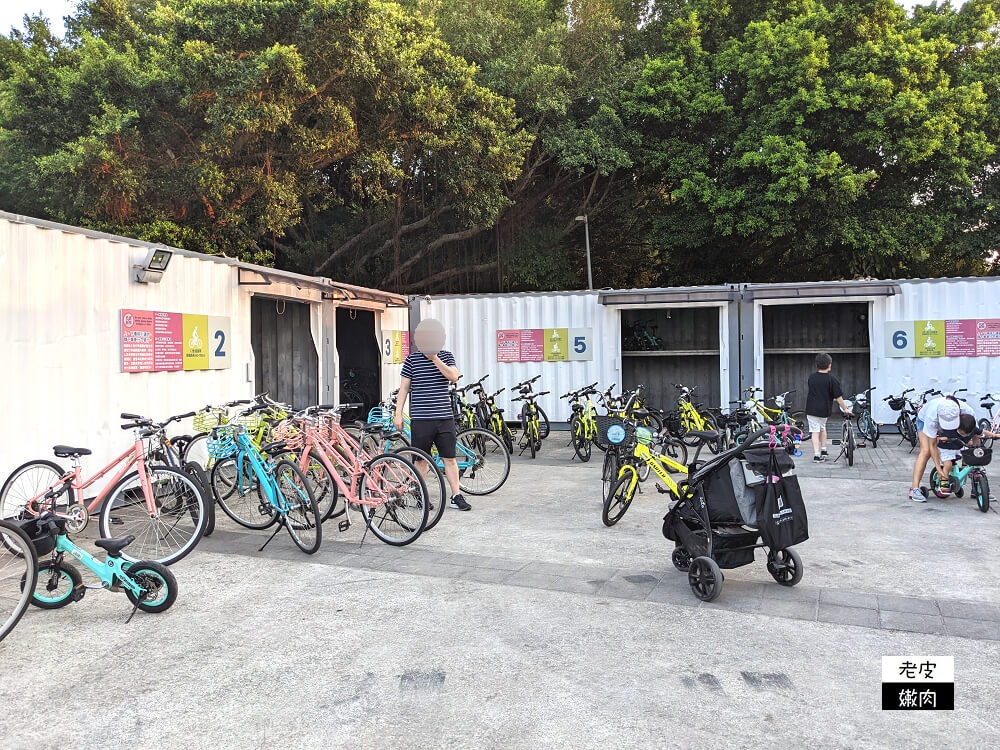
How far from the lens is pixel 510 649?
3.51 metres

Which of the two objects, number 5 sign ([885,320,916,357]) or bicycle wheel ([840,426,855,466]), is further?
number 5 sign ([885,320,916,357])

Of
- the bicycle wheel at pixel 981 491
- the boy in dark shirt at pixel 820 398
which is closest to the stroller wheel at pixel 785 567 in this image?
the bicycle wheel at pixel 981 491

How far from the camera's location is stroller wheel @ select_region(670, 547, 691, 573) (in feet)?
15.4

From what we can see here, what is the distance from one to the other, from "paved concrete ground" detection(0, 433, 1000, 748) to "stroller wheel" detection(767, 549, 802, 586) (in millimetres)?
74

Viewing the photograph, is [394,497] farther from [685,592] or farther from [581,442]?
[581,442]

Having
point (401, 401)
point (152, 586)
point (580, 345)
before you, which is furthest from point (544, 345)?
point (152, 586)

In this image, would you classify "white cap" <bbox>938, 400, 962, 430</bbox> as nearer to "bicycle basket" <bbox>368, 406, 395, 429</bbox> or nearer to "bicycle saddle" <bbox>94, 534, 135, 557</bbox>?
"bicycle basket" <bbox>368, 406, 395, 429</bbox>

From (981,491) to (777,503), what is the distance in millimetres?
3583

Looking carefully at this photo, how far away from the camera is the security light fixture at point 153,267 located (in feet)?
23.0

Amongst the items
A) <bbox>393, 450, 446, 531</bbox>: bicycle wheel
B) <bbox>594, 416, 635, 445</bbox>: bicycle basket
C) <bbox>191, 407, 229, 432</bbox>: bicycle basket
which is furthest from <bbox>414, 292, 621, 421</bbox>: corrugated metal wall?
<bbox>393, 450, 446, 531</bbox>: bicycle wheel

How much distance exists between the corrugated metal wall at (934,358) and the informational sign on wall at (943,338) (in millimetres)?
68

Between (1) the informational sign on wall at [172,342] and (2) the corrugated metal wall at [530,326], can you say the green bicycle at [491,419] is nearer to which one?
(2) the corrugated metal wall at [530,326]

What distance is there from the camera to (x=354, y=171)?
15.5 meters

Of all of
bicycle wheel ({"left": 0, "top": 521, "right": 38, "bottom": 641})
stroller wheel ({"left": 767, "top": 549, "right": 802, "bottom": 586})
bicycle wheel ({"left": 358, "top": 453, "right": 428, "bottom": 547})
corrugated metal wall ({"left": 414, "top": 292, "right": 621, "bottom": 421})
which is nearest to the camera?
bicycle wheel ({"left": 0, "top": 521, "right": 38, "bottom": 641})
